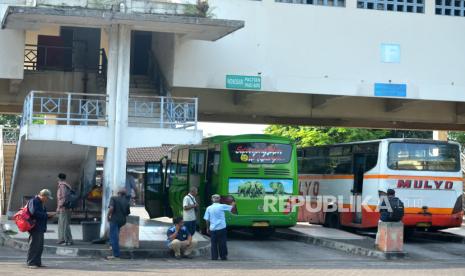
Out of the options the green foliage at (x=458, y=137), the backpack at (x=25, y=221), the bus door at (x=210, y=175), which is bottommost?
the backpack at (x=25, y=221)

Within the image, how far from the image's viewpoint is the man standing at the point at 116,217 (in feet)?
55.4

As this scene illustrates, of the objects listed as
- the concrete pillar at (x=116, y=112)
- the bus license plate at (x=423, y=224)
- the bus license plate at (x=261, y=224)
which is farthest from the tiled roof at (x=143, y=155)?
the concrete pillar at (x=116, y=112)

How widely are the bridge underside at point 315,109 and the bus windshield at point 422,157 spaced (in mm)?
3136

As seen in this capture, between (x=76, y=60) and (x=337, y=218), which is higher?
(x=76, y=60)

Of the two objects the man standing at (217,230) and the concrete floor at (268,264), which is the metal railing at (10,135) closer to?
the concrete floor at (268,264)

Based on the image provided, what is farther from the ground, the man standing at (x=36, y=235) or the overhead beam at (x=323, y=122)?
the overhead beam at (x=323, y=122)

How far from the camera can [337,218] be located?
2547cm

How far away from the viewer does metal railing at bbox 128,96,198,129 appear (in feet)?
65.0

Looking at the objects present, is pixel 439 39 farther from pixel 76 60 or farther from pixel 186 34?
pixel 76 60

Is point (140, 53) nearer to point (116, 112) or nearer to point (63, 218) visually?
point (116, 112)

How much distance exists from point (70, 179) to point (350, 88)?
9460 mm

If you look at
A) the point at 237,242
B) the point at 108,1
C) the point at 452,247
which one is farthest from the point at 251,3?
the point at 452,247

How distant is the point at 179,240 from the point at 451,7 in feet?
42.4

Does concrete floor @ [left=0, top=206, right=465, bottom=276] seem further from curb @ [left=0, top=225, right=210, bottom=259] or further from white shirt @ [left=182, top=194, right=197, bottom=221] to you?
white shirt @ [left=182, top=194, right=197, bottom=221]
